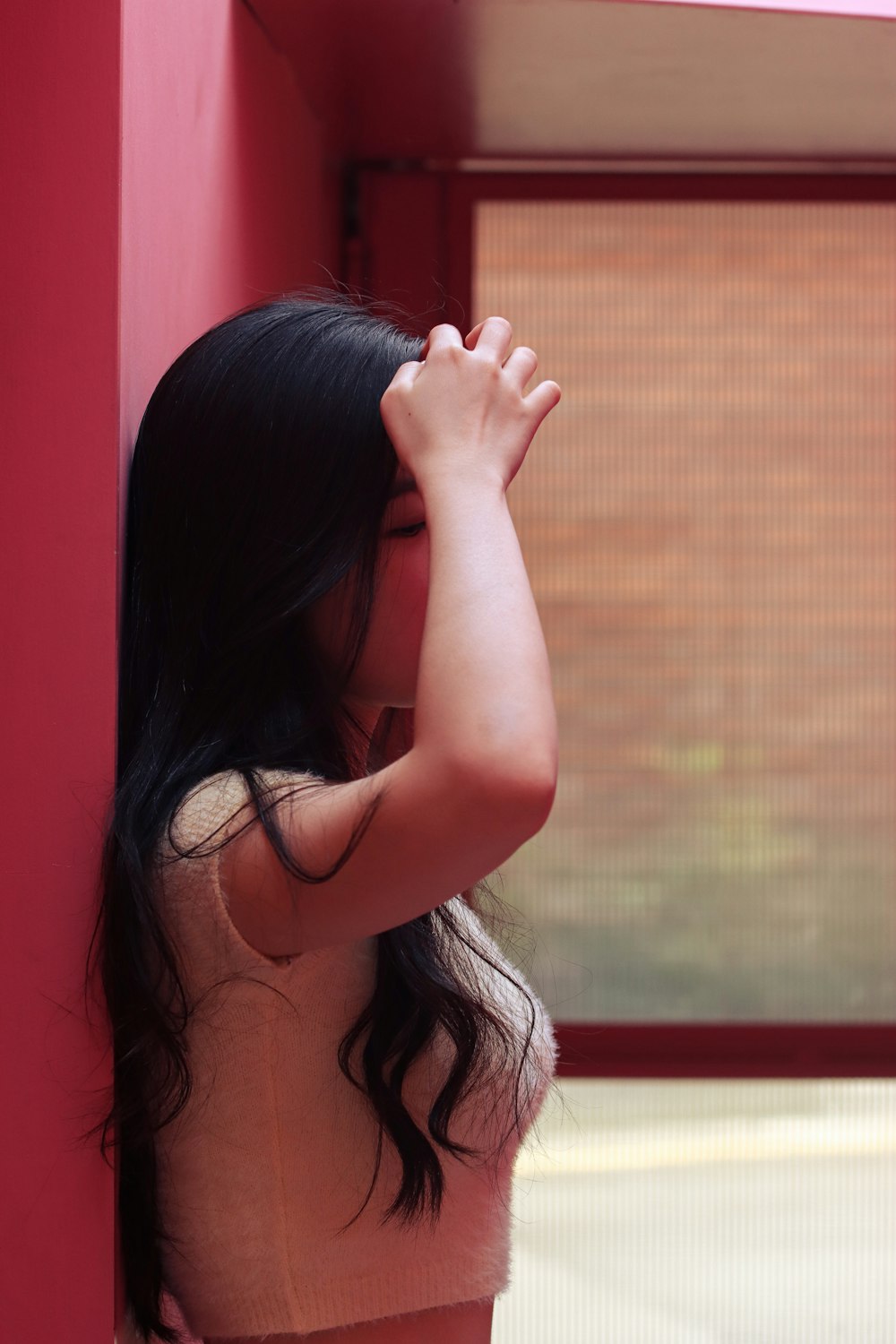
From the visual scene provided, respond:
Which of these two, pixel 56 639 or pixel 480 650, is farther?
pixel 56 639

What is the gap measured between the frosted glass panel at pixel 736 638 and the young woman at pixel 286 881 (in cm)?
93

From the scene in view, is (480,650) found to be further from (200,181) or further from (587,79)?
(587,79)

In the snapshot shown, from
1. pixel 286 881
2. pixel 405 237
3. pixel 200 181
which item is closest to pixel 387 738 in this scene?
pixel 286 881

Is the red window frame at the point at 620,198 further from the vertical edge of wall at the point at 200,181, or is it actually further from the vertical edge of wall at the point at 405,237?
the vertical edge of wall at the point at 200,181

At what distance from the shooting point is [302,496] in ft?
2.80

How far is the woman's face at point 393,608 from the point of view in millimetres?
869

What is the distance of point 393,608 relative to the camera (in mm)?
879

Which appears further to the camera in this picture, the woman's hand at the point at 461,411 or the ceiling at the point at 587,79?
the ceiling at the point at 587,79

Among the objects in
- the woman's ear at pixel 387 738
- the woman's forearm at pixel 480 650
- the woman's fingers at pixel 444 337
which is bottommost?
the woman's ear at pixel 387 738

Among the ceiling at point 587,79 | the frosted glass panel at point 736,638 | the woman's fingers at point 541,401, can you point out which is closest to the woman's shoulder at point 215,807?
the woman's fingers at point 541,401

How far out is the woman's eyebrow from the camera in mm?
861

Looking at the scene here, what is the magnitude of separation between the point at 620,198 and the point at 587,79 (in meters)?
0.31

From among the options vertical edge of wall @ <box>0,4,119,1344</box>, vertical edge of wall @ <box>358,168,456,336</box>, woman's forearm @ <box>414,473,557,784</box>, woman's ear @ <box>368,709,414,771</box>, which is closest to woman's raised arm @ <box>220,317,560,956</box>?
woman's forearm @ <box>414,473,557,784</box>

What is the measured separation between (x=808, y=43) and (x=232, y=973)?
1128mm
